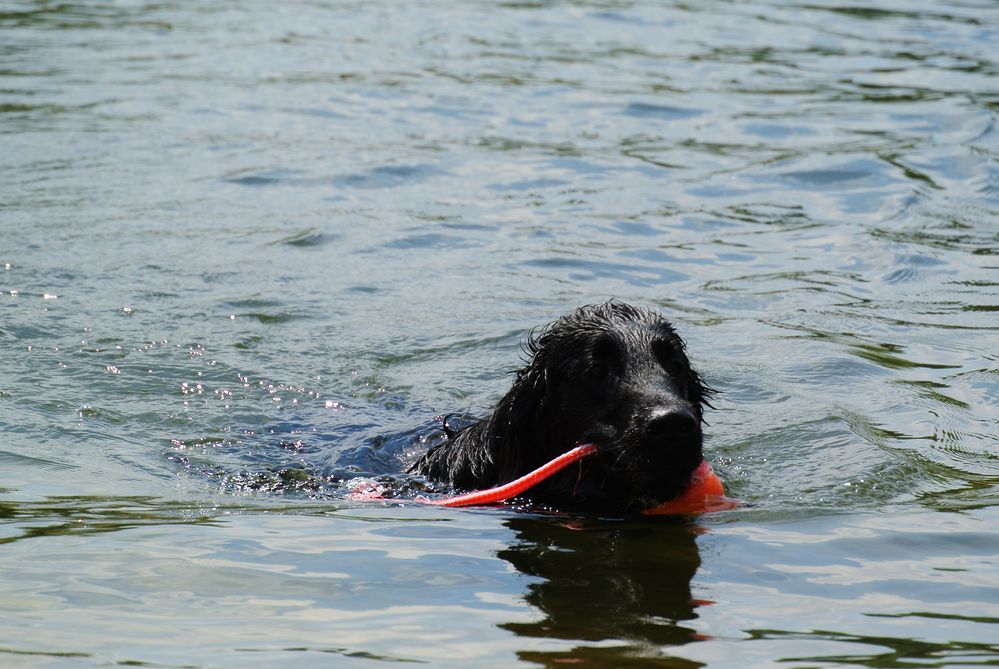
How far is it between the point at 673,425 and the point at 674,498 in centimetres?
56

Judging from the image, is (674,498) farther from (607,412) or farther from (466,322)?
(466,322)

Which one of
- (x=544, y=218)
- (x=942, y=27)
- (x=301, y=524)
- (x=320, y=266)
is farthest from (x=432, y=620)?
(x=942, y=27)

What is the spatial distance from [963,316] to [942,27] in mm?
12936

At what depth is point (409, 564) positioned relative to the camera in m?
5.26

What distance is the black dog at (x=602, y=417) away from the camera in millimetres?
5766

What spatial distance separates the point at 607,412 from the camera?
601 centimetres

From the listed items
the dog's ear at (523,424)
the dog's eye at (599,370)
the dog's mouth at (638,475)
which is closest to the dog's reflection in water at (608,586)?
the dog's mouth at (638,475)

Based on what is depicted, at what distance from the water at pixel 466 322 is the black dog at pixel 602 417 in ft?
0.80

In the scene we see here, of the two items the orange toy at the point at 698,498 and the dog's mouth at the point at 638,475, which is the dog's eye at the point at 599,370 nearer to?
the dog's mouth at the point at 638,475

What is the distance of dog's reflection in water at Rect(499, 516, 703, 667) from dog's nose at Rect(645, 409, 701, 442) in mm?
434

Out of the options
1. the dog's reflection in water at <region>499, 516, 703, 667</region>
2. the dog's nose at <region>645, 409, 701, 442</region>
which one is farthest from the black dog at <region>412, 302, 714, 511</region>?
the dog's reflection in water at <region>499, 516, 703, 667</region>

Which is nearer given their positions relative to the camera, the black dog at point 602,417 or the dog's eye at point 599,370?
the black dog at point 602,417

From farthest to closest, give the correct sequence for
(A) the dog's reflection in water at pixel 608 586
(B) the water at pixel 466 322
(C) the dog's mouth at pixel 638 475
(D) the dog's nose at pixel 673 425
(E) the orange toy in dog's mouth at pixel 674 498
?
(E) the orange toy in dog's mouth at pixel 674 498 → (C) the dog's mouth at pixel 638 475 → (D) the dog's nose at pixel 673 425 → (B) the water at pixel 466 322 → (A) the dog's reflection in water at pixel 608 586

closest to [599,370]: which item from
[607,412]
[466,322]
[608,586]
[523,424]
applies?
[607,412]
